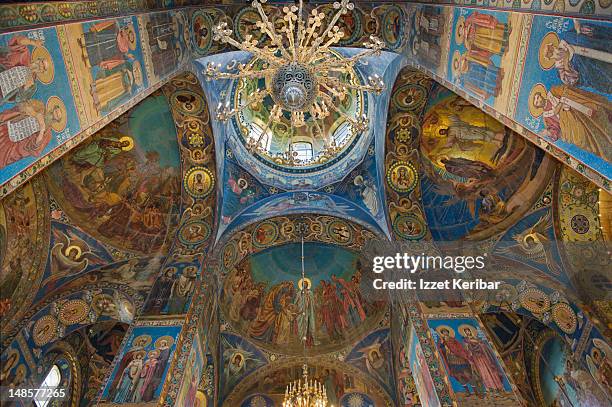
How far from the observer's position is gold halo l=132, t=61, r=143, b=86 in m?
7.32

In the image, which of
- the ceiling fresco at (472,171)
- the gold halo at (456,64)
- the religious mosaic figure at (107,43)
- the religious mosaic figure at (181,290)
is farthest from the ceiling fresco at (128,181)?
the ceiling fresco at (472,171)

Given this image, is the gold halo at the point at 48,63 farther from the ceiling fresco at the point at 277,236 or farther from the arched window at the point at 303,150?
the arched window at the point at 303,150

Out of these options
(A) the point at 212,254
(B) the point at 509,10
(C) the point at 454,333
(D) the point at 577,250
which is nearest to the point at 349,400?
(C) the point at 454,333

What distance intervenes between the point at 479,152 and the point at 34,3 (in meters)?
8.94

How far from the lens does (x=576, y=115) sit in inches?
196

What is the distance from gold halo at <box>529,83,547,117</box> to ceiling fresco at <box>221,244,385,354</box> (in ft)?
23.6

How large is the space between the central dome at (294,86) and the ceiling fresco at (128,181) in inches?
137

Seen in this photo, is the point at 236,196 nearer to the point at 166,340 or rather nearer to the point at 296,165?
the point at 296,165

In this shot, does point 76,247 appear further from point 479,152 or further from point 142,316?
point 479,152

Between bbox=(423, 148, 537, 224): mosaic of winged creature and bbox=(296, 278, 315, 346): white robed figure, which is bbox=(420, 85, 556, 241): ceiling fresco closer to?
Answer: bbox=(423, 148, 537, 224): mosaic of winged creature

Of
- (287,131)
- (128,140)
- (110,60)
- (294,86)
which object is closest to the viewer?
(110,60)

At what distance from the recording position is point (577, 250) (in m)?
8.81

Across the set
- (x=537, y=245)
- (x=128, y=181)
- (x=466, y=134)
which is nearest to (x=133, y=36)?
(x=128, y=181)

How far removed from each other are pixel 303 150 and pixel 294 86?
630 cm
